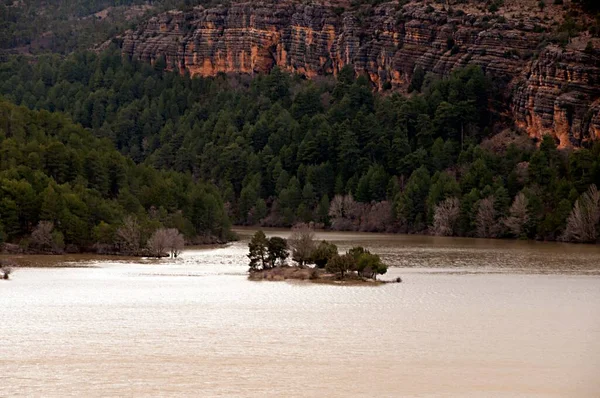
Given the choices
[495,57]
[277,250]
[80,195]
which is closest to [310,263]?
[277,250]

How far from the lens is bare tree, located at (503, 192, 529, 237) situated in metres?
129

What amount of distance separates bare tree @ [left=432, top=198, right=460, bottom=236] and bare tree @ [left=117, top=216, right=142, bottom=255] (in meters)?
43.9

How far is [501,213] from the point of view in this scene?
5236 inches

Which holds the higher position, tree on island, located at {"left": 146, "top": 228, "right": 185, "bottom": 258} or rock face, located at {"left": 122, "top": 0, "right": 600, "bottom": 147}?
rock face, located at {"left": 122, "top": 0, "right": 600, "bottom": 147}

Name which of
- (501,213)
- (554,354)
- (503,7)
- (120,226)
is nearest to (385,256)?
(120,226)

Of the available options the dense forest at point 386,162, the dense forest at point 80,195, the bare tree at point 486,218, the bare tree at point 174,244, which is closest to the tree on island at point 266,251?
the bare tree at point 174,244

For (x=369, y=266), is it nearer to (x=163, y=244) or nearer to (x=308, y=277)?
(x=308, y=277)

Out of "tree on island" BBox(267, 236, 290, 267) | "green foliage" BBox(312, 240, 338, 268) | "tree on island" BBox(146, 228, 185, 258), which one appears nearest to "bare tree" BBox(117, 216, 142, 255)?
"tree on island" BBox(146, 228, 185, 258)

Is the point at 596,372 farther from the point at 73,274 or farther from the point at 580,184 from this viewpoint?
the point at 580,184

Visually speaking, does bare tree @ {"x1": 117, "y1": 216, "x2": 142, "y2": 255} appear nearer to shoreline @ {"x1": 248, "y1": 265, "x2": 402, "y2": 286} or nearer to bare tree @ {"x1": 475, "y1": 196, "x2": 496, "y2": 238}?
shoreline @ {"x1": 248, "y1": 265, "x2": 402, "y2": 286}

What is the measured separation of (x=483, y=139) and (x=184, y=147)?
4667cm

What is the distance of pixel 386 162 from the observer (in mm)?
169125

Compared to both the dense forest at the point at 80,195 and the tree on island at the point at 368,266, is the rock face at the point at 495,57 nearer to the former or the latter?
the dense forest at the point at 80,195

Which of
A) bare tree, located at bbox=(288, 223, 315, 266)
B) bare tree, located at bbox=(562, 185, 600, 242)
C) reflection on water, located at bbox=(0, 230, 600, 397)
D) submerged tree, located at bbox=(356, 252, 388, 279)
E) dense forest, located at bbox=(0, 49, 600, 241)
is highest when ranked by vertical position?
dense forest, located at bbox=(0, 49, 600, 241)
